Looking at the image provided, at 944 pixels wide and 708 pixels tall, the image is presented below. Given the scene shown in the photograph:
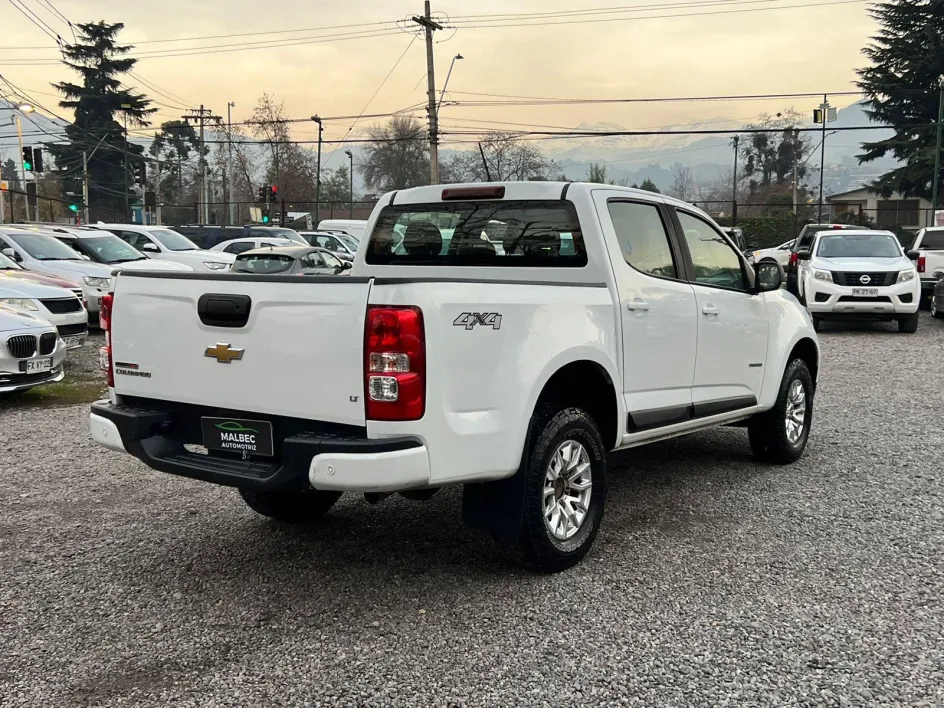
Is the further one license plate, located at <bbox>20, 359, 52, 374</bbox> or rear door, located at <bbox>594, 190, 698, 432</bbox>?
license plate, located at <bbox>20, 359, 52, 374</bbox>

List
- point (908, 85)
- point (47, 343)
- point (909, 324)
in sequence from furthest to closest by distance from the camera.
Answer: point (908, 85) < point (909, 324) < point (47, 343)

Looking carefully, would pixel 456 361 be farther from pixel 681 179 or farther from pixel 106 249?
pixel 681 179

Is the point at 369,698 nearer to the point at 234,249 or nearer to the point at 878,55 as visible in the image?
the point at 234,249

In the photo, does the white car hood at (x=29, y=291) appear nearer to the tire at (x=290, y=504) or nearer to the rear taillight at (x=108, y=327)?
the tire at (x=290, y=504)

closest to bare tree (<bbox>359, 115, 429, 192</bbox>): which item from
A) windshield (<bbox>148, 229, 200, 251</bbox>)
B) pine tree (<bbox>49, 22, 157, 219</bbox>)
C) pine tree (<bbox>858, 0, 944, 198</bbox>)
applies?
pine tree (<bbox>49, 22, 157, 219</bbox>)

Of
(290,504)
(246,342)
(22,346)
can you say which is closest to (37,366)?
(22,346)

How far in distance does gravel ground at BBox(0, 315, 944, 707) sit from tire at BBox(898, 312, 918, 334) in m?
9.99

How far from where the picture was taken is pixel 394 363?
11.4ft

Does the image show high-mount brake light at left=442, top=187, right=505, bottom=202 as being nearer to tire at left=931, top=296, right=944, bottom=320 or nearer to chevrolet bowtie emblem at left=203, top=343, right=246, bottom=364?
chevrolet bowtie emblem at left=203, top=343, right=246, bottom=364

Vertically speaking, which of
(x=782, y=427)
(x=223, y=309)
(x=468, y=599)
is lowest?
(x=468, y=599)

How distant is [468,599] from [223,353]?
1585 mm

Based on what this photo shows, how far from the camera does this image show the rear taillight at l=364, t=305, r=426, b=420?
3.47 meters

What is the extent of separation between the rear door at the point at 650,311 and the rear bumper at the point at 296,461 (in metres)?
1.66

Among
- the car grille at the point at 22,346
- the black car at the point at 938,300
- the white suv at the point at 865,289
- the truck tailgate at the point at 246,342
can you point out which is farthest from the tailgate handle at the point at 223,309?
the black car at the point at 938,300
